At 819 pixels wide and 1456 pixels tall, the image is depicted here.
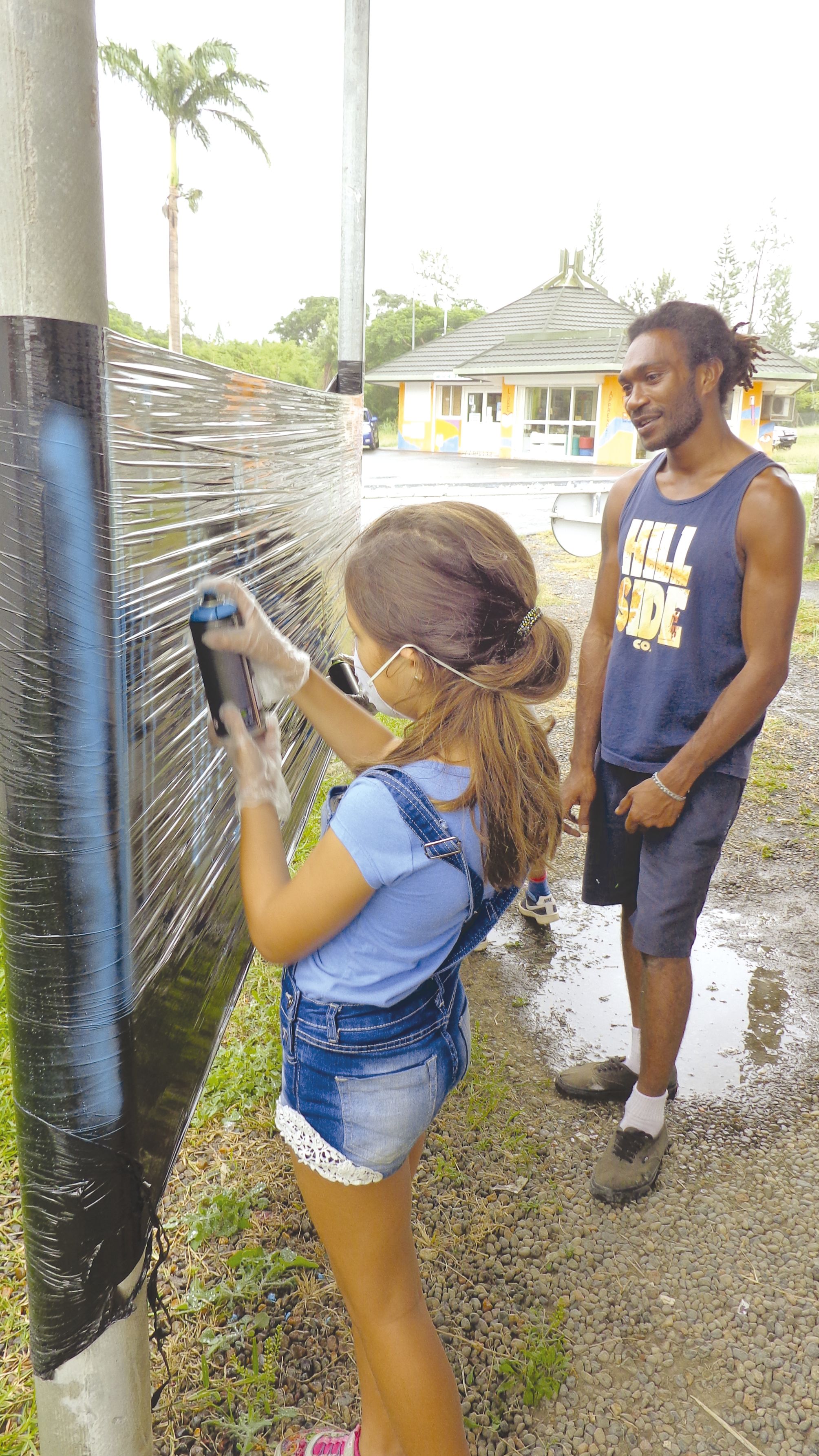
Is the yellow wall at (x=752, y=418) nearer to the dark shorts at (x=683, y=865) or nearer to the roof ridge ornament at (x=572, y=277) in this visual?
the roof ridge ornament at (x=572, y=277)

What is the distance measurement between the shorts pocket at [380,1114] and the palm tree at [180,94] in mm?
3114

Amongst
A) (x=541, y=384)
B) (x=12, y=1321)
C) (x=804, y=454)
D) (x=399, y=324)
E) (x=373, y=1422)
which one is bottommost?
(x=12, y=1321)

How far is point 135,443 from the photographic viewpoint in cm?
100

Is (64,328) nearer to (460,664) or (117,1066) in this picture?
(460,664)

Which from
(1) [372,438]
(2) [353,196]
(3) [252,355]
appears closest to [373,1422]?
(2) [353,196]

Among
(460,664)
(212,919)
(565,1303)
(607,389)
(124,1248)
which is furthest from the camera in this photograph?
(607,389)

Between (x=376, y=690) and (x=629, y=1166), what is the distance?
Result: 1.37 m

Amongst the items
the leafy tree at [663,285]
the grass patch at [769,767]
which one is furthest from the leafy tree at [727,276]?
the grass patch at [769,767]

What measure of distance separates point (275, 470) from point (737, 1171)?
1.80 meters

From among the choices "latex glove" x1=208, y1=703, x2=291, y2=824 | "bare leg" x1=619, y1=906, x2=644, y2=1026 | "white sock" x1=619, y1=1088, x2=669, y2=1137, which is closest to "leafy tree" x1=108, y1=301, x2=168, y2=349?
"latex glove" x1=208, y1=703, x2=291, y2=824

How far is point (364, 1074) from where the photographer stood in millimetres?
1168

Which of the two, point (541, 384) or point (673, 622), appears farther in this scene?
point (541, 384)

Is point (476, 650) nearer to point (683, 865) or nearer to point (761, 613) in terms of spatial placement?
point (761, 613)

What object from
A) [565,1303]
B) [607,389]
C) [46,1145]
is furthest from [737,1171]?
[607,389]
